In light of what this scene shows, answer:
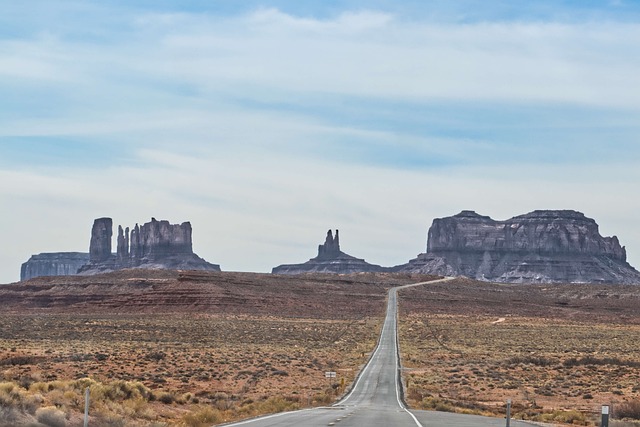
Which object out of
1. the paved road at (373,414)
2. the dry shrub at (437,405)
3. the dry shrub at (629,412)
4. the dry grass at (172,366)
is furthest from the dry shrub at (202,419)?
the dry shrub at (629,412)

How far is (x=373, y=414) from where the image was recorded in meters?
31.3

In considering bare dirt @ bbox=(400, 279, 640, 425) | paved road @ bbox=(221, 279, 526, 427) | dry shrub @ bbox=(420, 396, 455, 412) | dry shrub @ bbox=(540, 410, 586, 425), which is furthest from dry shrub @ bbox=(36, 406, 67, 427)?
Result: dry shrub @ bbox=(420, 396, 455, 412)

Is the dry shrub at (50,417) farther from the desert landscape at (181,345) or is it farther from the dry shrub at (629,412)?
the dry shrub at (629,412)

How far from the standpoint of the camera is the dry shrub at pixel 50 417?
2102cm

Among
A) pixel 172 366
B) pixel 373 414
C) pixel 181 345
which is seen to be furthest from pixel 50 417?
pixel 181 345

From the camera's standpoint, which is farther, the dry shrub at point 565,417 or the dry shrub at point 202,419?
the dry shrub at point 565,417

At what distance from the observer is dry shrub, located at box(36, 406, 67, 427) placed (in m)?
21.0

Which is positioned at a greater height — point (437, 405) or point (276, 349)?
point (276, 349)

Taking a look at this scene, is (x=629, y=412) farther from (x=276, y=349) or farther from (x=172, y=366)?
(x=276, y=349)

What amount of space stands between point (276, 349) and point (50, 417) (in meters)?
49.8

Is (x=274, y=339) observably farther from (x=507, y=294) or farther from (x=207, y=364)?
(x=507, y=294)

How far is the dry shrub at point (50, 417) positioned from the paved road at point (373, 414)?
576cm

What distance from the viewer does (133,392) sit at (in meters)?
31.5

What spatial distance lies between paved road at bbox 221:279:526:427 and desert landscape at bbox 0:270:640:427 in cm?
124
